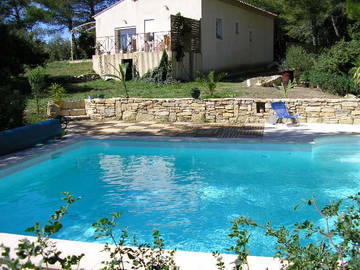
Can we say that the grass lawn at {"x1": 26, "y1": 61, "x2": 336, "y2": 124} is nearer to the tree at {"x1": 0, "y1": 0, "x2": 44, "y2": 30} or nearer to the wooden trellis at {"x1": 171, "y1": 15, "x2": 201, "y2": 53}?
the wooden trellis at {"x1": 171, "y1": 15, "x2": 201, "y2": 53}

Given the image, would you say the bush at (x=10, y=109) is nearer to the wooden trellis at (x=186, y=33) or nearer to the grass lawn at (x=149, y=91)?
the grass lawn at (x=149, y=91)

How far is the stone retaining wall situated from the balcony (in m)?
7.85

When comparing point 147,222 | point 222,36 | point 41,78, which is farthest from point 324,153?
point 222,36

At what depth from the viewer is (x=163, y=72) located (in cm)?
2206

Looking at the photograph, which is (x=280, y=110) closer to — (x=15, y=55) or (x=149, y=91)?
(x=149, y=91)

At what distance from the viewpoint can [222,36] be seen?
87.8ft

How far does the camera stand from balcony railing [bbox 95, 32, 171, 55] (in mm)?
23125

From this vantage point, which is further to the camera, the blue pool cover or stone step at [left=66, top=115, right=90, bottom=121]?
stone step at [left=66, top=115, right=90, bottom=121]

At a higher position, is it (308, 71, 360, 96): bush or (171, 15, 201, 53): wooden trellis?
(171, 15, 201, 53): wooden trellis

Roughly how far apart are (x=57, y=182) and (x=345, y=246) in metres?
7.64

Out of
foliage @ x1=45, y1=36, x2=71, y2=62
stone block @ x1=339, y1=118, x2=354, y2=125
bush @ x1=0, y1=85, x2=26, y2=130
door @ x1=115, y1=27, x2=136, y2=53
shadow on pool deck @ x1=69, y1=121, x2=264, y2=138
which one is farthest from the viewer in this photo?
foliage @ x1=45, y1=36, x2=71, y2=62

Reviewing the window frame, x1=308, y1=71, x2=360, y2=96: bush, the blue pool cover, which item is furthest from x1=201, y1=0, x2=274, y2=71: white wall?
the blue pool cover

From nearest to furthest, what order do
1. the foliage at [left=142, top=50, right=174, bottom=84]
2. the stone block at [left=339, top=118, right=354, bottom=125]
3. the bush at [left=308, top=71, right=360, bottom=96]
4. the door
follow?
the stone block at [left=339, top=118, right=354, bottom=125] → the bush at [left=308, top=71, right=360, bottom=96] → the foliage at [left=142, top=50, right=174, bottom=84] → the door

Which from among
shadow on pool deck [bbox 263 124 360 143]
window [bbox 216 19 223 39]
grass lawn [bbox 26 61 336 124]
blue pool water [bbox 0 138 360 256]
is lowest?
blue pool water [bbox 0 138 360 256]
